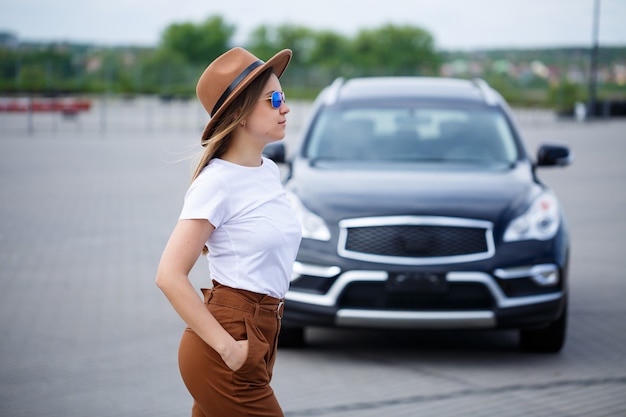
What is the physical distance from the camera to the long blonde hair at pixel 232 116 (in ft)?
8.90

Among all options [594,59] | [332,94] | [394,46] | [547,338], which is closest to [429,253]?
[547,338]

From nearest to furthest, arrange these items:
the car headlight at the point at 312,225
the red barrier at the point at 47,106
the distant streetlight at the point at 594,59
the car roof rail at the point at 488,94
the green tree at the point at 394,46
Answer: the car headlight at the point at 312,225
the car roof rail at the point at 488,94
the red barrier at the point at 47,106
the distant streetlight at the point at 594,59
the green tree at the point at 394,46

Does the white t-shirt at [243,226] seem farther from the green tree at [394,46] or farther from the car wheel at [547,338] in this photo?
the green tree at [394,46]

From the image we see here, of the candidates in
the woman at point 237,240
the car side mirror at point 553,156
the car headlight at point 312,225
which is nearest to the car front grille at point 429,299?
the car headlight at point 312,225

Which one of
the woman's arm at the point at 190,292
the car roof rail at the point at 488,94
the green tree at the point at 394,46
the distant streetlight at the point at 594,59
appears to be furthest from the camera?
the green tree at the point at 394,46

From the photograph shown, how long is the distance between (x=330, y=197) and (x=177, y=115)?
4379 centimetres

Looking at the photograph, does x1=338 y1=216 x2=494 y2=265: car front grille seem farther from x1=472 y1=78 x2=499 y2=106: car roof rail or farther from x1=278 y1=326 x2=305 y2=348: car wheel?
x1=472 y1=78 x2=499 y2=106: car roof rail

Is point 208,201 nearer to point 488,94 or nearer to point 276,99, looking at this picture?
point 276,99

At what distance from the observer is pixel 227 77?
107 inches

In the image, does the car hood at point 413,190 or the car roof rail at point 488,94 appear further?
the car roof rail at point 488,94

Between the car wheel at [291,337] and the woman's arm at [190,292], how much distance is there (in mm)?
3603

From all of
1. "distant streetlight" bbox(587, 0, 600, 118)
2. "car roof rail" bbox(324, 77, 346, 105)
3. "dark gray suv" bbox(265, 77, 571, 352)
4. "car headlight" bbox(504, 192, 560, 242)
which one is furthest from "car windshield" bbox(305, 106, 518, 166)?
"distant streetlight" bbox(587, 0, 600, 118)

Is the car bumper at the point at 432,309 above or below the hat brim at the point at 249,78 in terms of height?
below

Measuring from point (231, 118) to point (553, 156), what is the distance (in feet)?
15.6
